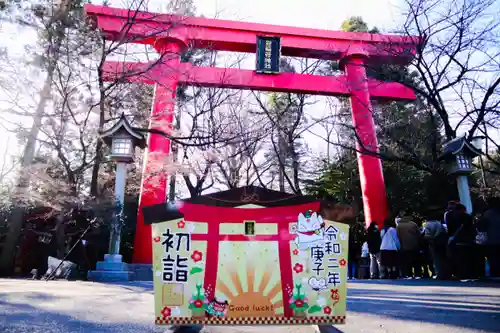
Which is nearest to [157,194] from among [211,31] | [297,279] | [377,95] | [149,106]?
[149,106]

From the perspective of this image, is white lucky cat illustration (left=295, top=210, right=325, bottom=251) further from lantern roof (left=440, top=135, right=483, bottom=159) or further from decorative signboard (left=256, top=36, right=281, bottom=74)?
decorative signboard (left=256, top=36, right=281, bottom=74)

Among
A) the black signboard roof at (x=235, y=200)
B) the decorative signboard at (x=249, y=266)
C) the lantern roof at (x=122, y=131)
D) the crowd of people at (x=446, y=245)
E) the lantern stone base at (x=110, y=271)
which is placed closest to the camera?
the decorative signboard at (x=249, y=266)

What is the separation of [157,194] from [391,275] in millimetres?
6216

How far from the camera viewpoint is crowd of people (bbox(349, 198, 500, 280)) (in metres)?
6.12

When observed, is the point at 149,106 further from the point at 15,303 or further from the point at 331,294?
the point at 331,294

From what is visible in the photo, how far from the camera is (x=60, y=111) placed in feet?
22.0

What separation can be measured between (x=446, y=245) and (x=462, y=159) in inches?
147

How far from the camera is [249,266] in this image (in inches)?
97.4

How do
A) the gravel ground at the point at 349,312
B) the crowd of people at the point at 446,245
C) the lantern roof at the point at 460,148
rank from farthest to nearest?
the lantern roof at the point at 460,148 < the crowd of people at the point at 446,245 < the gravel ground at the point at 349,312

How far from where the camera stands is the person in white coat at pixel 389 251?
7121 millimetres

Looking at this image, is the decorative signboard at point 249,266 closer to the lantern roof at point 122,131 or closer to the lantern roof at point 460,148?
the lantern roof at point 122,131

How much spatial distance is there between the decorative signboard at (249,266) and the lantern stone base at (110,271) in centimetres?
597

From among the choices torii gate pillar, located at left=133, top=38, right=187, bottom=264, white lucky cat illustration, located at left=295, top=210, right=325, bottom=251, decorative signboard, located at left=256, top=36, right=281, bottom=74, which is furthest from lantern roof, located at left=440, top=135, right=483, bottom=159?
white lucky cat illustration, located at left=295, top=210, right=325, bottom=251

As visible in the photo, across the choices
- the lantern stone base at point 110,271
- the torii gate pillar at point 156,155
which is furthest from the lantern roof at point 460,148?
the lantern stone base at point 110,271
